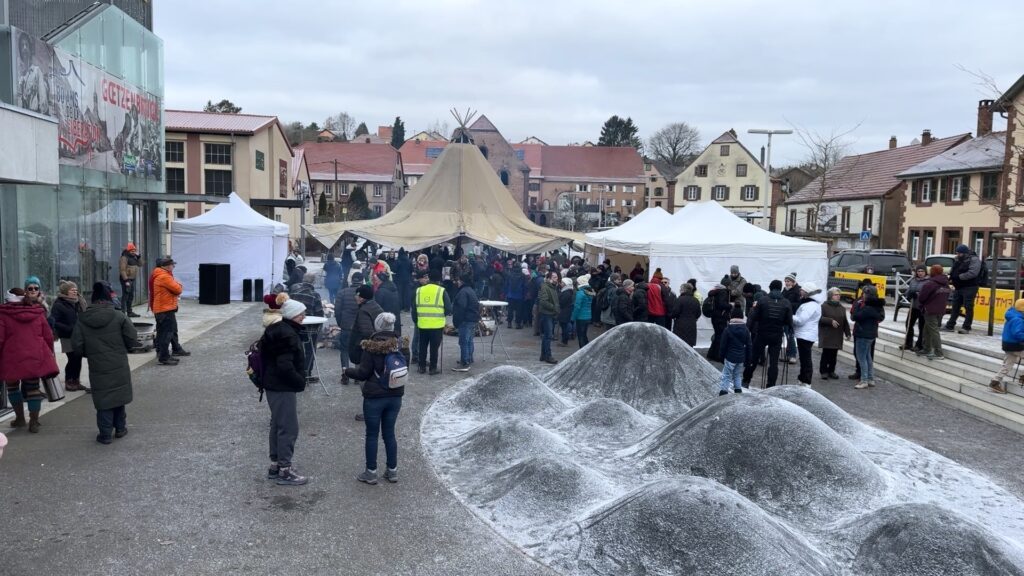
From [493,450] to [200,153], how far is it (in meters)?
33.8

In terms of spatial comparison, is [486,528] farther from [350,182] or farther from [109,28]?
Answer: [350,182]

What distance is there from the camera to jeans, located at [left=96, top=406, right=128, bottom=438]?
7457 millimetres

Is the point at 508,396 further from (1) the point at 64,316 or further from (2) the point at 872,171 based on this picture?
(2) the point at 872,171

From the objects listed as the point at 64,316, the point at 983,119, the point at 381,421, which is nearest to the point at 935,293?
the point at 381,421

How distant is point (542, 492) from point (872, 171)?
41915 millimetres

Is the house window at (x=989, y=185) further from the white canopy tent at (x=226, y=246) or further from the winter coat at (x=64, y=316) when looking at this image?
the winter coat at (x=64, y=316)

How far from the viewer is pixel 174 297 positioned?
37.7 ft

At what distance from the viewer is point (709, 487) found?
5547 millimetres

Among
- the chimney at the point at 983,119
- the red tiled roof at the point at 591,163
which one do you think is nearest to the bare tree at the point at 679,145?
the red tiled roof at the point at 591,163

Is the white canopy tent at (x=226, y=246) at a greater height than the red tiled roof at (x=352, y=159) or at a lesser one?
lesser

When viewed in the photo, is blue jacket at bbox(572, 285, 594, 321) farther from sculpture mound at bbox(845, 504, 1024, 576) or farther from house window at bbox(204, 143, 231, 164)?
house window at bbox(204, 143, 231, 164)

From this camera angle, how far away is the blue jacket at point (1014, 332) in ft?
32.1

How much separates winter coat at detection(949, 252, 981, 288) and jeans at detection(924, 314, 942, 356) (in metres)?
1.79

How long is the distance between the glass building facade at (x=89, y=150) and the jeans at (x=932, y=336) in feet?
47.1
